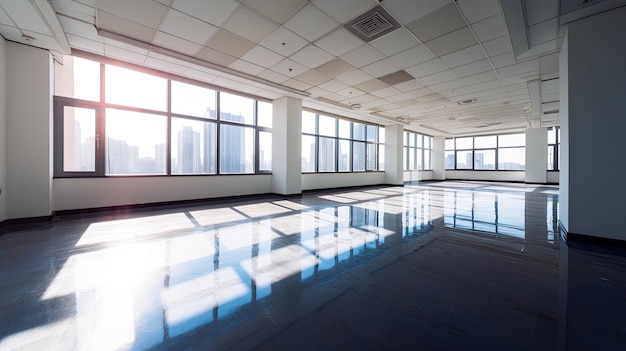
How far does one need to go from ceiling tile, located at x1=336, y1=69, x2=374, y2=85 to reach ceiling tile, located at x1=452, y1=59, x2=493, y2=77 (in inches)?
74.3

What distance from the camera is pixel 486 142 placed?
614 inches

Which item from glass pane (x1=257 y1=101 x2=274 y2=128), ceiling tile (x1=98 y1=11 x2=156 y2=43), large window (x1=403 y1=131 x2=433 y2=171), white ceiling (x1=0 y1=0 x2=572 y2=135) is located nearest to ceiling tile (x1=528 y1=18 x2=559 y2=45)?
white ceiling (x1=0 y1=0 x2=572 y2=135)

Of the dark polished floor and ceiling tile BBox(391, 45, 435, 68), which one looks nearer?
the dark polished floor

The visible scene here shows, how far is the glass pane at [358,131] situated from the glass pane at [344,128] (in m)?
0.29

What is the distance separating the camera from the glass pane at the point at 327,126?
9727mm

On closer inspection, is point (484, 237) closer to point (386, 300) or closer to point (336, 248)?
point (336, 248)

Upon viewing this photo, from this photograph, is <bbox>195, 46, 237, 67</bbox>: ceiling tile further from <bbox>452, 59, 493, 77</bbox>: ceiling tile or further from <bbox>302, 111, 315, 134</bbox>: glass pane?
<bbox>452, 59, 493, 77</bbox>: ceiling tile

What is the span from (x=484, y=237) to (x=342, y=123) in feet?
25.5

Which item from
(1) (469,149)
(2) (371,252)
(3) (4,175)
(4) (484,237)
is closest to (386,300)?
(2) (371,252)

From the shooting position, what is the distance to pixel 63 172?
15.5 ft

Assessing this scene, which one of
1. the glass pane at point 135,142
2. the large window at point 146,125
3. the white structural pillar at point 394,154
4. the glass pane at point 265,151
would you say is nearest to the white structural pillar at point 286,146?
the glass pane at point 265,151

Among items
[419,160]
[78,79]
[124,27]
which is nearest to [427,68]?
[124,27]

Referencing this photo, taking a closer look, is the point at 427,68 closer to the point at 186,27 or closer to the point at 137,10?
the point at 186,27

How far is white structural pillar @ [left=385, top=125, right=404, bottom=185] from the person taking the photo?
1184 cm
